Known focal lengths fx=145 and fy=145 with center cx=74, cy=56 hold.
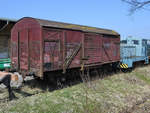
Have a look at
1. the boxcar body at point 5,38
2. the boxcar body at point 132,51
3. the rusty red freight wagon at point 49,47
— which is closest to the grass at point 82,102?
the rusty red freight wagon at point 49,47

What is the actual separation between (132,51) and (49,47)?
8.92 metres

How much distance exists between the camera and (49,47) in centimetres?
652

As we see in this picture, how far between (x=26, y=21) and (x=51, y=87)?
3.55 m

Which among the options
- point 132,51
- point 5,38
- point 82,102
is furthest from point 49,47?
point 132,51

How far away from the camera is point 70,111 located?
454cm

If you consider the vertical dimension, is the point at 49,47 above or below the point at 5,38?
below

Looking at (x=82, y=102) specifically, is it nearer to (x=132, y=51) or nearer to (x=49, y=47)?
(x=49, y=47)

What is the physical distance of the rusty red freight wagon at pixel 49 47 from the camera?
6.36 m

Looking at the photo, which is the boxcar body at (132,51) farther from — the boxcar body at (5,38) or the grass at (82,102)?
the boxcar body at (5,38)

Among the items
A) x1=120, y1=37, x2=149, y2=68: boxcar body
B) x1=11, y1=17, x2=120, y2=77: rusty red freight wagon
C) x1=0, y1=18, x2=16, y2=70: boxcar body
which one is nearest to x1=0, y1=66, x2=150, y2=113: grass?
x1=11, y1=17, x2=120, y2=77: rusty red freight wagon

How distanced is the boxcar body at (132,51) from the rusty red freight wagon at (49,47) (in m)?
3.65

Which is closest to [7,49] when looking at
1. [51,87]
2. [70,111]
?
[51,87]

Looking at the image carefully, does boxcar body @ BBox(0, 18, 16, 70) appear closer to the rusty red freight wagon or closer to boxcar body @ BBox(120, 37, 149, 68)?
the rusty red freight wagon

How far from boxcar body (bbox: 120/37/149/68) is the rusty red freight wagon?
3.65 meters
